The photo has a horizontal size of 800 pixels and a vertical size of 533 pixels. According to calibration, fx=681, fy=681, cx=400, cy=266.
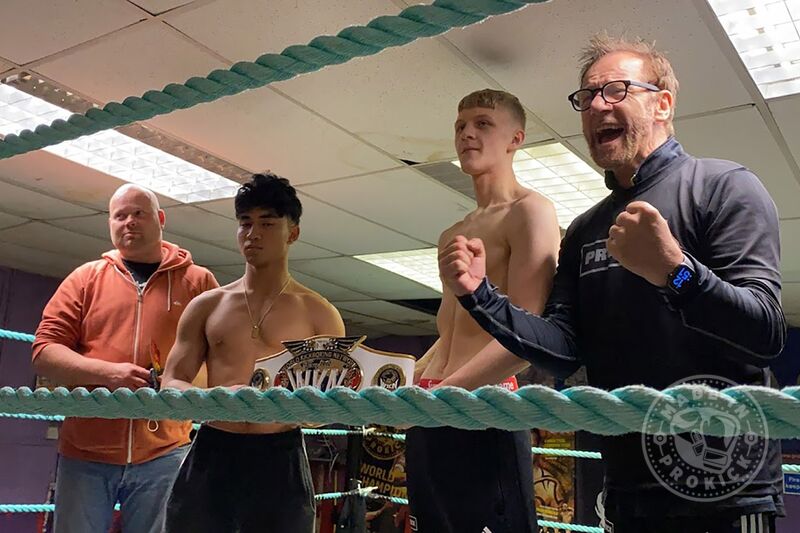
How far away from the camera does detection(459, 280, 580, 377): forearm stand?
0.88m

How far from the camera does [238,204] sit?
1.55 meters

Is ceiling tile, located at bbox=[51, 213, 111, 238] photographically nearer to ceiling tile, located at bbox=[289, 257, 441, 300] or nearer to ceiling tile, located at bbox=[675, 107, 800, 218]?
ceiling tile, located at bbox=[289, 257, 441, 300]

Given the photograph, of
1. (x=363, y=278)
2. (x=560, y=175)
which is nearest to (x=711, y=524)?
(x=560, y=175)

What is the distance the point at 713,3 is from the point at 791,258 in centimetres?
283

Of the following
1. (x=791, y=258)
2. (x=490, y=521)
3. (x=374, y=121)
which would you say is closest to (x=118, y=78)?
(x=374, y=121)

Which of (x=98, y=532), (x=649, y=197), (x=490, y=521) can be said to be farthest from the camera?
(x=98, y=532)

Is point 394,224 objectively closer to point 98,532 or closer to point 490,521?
point 98,532

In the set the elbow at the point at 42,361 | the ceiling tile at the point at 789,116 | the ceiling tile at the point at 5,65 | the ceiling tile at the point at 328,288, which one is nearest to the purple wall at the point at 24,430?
the ceiling tile at the point at 328,288

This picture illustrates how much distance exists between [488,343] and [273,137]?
6.87ft

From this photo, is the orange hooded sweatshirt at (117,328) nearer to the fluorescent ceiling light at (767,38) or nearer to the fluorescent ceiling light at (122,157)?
the fluorescent ceiling light at (122,157)

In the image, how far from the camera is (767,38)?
2033 millimetres

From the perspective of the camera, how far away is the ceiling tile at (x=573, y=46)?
1.92 meters

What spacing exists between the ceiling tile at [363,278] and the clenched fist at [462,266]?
409 centimetres

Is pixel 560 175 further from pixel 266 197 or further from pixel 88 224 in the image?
pixel 88 224
